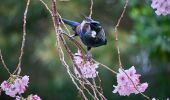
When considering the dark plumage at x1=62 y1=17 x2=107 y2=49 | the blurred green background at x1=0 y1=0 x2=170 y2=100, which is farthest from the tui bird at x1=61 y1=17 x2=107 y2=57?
the blurred green background at x1=0 y1=0 x2=170 y2=100

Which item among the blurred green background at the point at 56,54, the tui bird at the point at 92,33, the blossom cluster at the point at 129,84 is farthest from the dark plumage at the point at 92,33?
the blurred green background at the point at 56,54

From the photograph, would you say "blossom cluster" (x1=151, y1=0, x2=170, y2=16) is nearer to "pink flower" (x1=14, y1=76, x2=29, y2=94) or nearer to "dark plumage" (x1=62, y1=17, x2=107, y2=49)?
"dark plumage" (x1=62, y1=17, x2=107, y2=49)

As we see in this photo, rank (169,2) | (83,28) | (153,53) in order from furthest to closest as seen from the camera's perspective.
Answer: (153,53) → (169,2) → (83,28)

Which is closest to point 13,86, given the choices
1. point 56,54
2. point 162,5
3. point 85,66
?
point 85,66

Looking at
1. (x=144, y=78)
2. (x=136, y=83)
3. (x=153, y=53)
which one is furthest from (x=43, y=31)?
(x=136, y=83)

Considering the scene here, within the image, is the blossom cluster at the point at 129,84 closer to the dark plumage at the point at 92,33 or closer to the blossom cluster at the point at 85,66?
the blossom cluster at the point at 85,66

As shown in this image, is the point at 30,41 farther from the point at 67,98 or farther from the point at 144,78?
the point at 144,78

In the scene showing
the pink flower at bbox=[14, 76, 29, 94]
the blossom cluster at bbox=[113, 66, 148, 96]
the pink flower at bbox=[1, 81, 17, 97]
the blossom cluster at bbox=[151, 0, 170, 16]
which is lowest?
the pink flower at bbox=[1, 81, 17, 97]

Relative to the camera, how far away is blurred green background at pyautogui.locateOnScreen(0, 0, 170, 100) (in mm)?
5445

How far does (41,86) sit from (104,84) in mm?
632

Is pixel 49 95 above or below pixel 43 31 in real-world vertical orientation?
below

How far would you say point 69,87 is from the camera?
5816mm

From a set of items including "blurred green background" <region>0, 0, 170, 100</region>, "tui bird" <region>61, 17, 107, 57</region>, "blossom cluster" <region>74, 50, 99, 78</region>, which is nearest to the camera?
"tui bird" <region>61, 17, 107, 57</region>

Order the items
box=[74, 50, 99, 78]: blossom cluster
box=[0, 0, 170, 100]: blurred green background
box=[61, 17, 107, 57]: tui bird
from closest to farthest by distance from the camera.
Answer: box=[61, 17, 107, 57]: tui bird
box=[74, 50, 99, 78]: blossom cluster
box=[0, 0, 170, 100]: blurred green background
